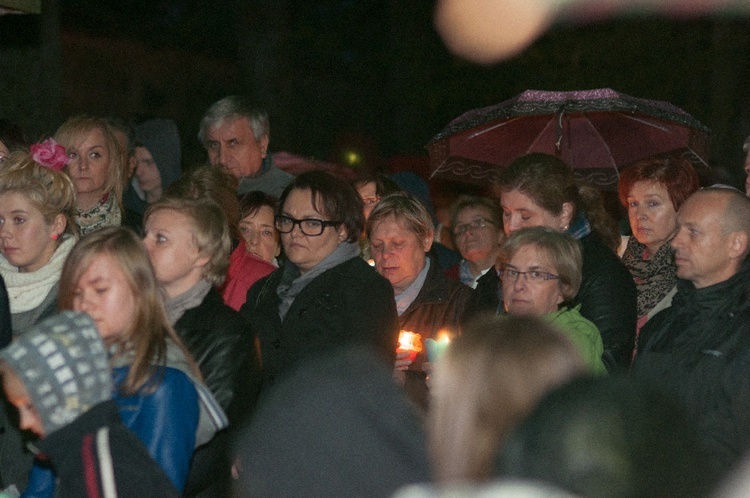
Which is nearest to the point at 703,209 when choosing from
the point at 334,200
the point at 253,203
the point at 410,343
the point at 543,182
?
the point at 543,182

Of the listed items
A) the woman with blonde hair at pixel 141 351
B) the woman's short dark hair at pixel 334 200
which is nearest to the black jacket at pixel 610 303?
the woman's short dark hair at pixel 334 200

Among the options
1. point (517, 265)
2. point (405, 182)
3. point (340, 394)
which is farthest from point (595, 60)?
point (340, 394)

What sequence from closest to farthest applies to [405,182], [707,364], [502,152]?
1. [707,364]
2. [502,152]
3. [405,182]

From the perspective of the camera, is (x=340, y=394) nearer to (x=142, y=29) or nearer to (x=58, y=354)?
(x=58, y=354)

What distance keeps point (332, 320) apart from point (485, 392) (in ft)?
9.37

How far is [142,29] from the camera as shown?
28.1m

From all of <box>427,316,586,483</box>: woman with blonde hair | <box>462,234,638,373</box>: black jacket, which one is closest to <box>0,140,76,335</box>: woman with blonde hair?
<box>462,234,638,373</box>: black jacket

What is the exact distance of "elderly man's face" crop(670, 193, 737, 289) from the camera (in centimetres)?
462

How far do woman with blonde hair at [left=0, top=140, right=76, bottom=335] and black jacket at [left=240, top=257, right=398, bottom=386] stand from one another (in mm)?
992

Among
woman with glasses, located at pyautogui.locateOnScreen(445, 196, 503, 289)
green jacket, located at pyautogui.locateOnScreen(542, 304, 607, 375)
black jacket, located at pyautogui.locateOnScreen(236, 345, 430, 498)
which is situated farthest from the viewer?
woman with glasses, located at pyautogui.locateOnScreen(445, 196, 503, 289)

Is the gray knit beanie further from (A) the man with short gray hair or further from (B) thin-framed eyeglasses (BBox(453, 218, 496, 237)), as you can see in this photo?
(B) thin-framed eyeglasses (BBox(453, 218, 496, 237))

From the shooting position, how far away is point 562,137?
6805 mm

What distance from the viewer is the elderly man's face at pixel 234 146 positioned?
7195 millimetres

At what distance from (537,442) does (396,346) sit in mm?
3382
